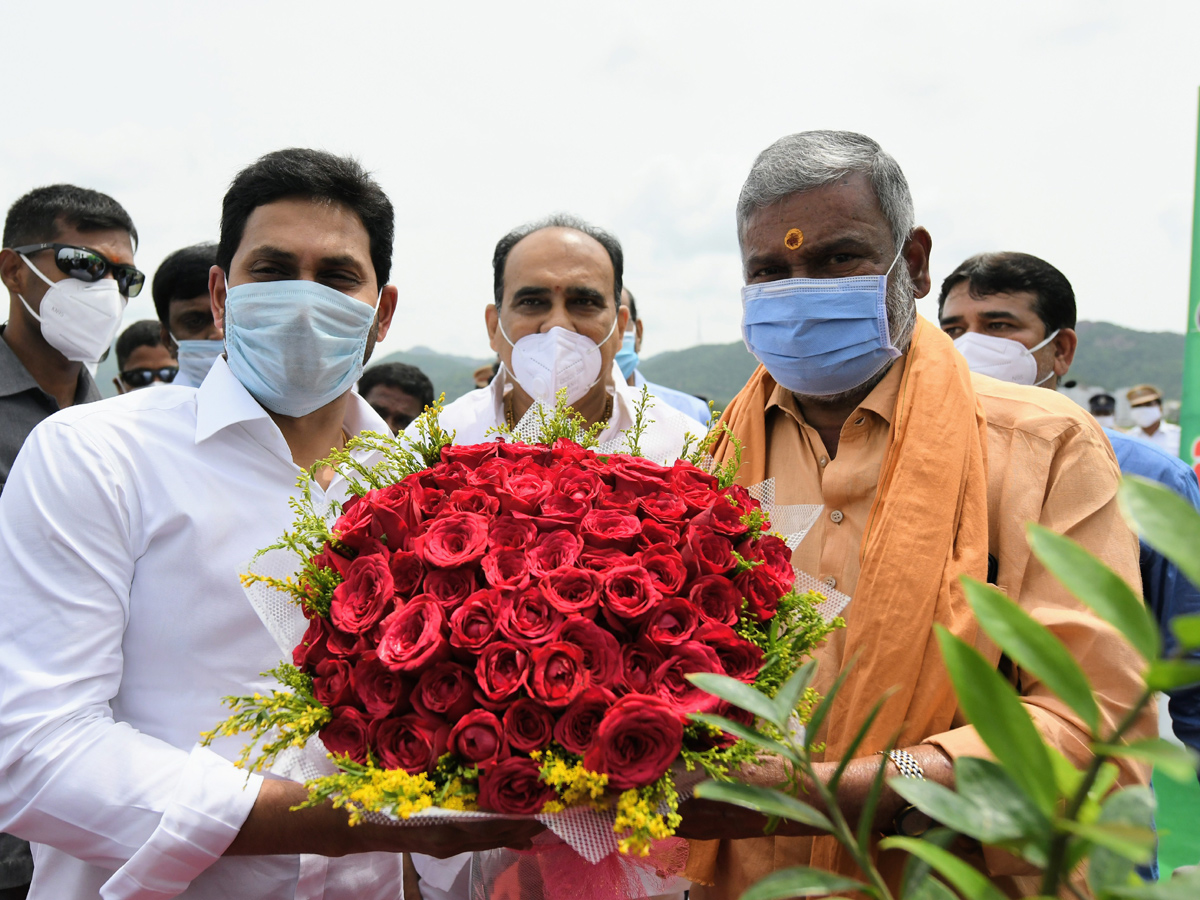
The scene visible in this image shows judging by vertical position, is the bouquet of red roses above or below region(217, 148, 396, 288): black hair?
below

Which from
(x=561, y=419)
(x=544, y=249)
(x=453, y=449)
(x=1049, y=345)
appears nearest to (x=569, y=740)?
(x=453, y=449)

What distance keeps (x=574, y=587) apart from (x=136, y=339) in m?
5.86

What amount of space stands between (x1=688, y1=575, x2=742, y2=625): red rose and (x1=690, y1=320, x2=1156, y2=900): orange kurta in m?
0.61

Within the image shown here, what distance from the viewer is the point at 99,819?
5.67 feet

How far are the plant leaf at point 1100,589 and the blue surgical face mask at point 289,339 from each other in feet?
6.92

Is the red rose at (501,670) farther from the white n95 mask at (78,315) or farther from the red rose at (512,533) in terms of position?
the white n95 mask at (78,315)

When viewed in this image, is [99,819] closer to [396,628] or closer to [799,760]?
[396,628]

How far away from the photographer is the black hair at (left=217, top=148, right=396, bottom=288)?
2393 mm

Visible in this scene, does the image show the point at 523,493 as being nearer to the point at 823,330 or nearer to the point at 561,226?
the point at 823,330

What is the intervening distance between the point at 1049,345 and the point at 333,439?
345cm

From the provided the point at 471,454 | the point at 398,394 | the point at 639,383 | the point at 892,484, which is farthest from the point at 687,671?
the point at 639,383

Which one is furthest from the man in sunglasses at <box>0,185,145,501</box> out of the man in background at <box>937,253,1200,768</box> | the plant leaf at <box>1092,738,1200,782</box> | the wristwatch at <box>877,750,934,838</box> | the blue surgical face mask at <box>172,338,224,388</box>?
the man in background at <box>937,253,1200,768</box>

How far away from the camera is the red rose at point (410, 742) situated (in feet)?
4.25

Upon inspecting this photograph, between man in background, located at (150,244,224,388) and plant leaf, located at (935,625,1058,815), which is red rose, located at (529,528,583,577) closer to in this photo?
plant leaf, located at (935,625,1058,815)
